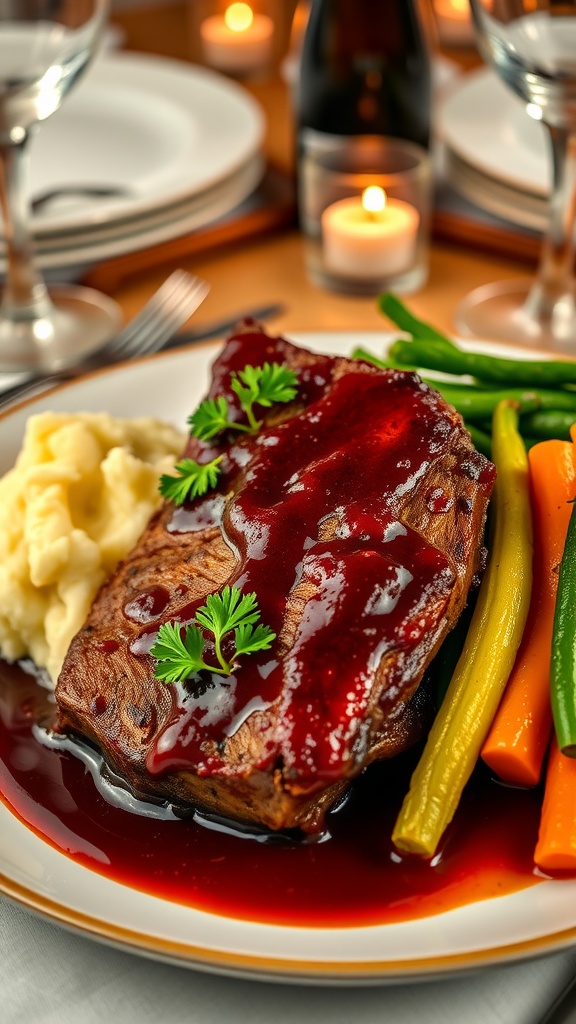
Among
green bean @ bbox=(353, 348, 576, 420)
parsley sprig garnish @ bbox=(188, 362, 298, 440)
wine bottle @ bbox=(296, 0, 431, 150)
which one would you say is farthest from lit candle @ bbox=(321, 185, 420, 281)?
parsley sprig garnish @ bbox=(188, 362, 298, 440)

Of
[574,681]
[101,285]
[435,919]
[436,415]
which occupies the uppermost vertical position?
[436,415]

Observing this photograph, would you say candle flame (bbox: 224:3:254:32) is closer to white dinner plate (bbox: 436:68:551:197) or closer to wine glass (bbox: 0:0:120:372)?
white dinner plate (bbox: 436:68:551:197)

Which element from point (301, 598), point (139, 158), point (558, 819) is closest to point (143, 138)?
point (139, 158)

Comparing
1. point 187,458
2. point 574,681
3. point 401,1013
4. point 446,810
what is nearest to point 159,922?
point 401,1013

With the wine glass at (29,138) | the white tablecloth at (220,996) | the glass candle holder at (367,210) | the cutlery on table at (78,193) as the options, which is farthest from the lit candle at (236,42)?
the white tablecloth at (220,996)

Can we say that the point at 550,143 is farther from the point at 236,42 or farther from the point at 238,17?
the point at 238,17

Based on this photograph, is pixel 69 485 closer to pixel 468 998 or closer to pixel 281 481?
pixel 281 481
